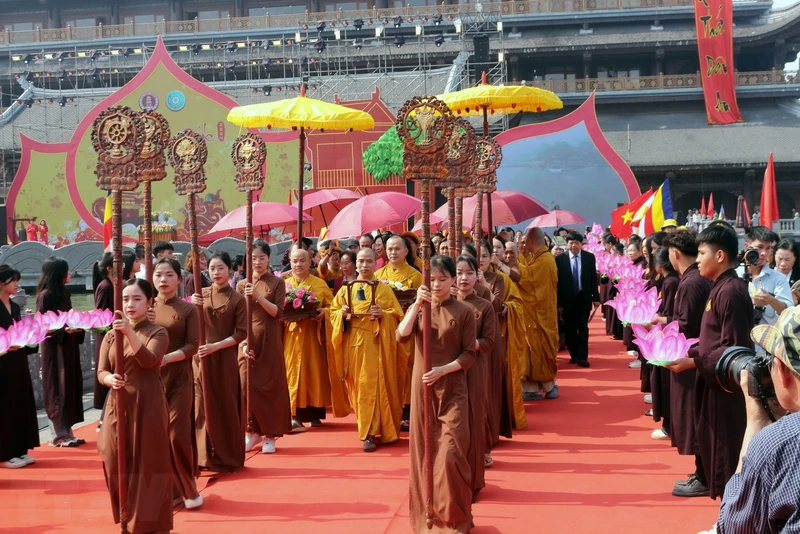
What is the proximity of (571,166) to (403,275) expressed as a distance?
17.5 metres

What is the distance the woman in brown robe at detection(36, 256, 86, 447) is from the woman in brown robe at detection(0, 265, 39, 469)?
16.0 inches

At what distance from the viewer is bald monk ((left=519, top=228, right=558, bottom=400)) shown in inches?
306

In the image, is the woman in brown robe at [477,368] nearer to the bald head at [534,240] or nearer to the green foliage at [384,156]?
the bald head at [534,240]

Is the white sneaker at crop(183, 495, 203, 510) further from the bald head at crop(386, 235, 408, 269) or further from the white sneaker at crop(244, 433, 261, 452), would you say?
the bald head at crop(386, 235, 408, 269)

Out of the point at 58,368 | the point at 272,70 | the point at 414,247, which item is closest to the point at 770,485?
the point at 58,368

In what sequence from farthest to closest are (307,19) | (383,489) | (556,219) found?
(307,19), (556,219), (383,489)

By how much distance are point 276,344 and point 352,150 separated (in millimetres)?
15851

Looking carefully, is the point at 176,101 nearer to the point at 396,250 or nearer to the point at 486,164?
the point at 486,164

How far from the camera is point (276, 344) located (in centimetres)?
609

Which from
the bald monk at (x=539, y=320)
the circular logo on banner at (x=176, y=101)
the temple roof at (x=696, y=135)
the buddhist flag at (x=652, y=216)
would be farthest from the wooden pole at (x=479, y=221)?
the temple roof at (x=696, y=135)

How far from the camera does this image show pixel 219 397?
17.7 feet

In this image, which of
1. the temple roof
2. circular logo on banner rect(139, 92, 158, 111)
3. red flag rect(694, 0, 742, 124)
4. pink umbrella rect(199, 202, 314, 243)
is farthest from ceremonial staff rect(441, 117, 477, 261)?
red flag rect(694, 0, 742, 124)

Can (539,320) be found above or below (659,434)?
above

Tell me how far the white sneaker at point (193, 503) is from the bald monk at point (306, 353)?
199 centimetres
